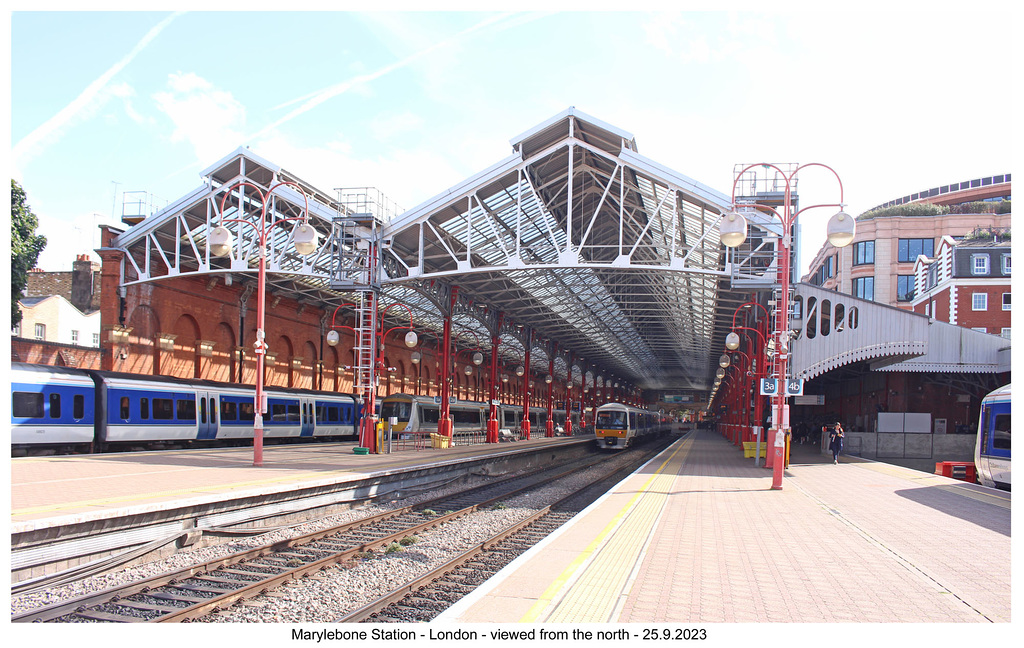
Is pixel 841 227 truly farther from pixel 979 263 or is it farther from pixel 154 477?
pixel 979 263

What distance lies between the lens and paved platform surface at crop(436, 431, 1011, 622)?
6.33 metres

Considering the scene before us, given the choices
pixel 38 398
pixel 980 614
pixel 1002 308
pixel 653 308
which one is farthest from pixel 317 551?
pixel 1002 308

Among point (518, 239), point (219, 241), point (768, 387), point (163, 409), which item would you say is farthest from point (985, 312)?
point (163, 409)

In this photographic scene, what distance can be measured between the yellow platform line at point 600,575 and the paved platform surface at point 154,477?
672 cm

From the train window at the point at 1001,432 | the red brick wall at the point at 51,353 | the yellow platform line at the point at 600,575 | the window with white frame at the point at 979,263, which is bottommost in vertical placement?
the yellow platform line at the point at 600,575

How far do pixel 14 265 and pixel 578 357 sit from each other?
50902 millimetres

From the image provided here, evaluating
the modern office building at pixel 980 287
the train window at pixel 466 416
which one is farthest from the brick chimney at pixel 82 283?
the modern office building at pixel 980 287

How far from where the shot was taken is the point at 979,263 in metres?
42.6

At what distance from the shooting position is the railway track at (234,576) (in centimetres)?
755

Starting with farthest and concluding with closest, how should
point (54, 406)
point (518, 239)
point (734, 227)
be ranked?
point (518, 239), point (54, 406), point (734, 227)

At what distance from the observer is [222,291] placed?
35531 mm

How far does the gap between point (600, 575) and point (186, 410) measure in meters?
21.9

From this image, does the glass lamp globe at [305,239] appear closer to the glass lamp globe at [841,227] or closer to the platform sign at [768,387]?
the glass lamp globe at [841,227]

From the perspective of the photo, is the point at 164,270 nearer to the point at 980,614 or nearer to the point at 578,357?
the point at 980,614
